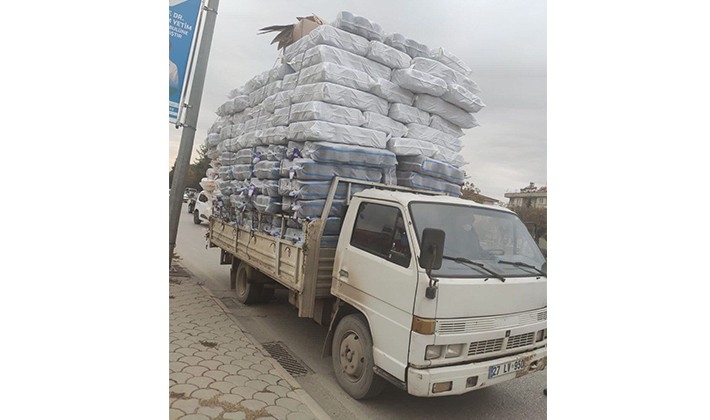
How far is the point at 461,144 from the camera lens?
3.33 m

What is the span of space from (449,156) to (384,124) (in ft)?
2.03

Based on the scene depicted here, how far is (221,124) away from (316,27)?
2.40m

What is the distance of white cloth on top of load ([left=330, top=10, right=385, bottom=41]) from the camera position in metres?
2.40

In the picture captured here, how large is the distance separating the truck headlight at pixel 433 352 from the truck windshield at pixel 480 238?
343 millimetres

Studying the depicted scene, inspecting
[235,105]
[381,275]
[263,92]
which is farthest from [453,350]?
[235,105]

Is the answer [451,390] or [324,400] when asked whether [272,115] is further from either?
[451,390]

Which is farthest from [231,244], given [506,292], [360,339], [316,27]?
[506,292]

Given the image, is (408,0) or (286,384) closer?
(408,0)

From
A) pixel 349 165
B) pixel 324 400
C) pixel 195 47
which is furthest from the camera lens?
pixel 349 165

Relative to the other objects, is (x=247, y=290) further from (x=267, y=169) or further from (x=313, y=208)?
(x=313, y=208)

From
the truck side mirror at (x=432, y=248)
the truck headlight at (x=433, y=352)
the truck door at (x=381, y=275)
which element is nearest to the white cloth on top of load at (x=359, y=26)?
the truck door at (x=381, y=275)

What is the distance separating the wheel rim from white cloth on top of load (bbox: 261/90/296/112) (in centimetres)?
165

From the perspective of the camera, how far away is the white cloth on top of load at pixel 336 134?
105 inches

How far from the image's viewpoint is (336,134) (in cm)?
271
